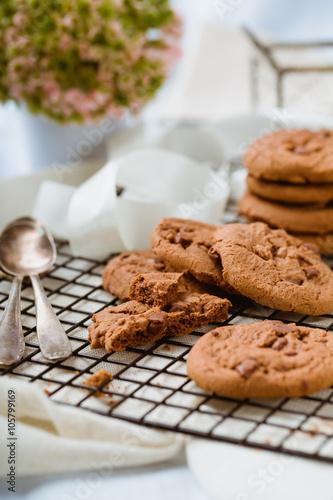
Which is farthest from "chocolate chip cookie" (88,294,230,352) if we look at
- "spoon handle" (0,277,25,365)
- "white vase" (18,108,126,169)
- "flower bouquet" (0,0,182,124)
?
"white vase" (18,108,126,169)

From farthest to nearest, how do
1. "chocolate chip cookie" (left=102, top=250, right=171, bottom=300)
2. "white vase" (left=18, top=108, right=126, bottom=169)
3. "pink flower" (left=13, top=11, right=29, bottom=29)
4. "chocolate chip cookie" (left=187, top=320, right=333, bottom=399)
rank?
"white vase" (left=18, top=108, right=126, bottom=169), "pink flower" (left=13, top=11, right=29, bottom=29), "chocolate chip cookie" (left=102, top=250, right=171, bottom=300), "chocolate chip cookie" (left=187, top=320, right=333, bottom=399)

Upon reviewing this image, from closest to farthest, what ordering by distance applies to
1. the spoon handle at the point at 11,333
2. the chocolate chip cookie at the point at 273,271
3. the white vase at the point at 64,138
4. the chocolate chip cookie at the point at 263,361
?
1. the chocolate chip cookie at the point at 263,361
2. the spoon handle at the point at 11,333
3. the chocolate chip cookie at the point at 273,271
4. the white vase at the point at 64,138

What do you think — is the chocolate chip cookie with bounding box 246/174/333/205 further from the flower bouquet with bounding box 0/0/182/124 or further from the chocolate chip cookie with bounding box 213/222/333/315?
the flower bouquet with bounding box 0/0/182/124

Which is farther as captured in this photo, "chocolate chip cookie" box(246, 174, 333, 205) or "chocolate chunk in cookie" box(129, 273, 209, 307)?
"chocolate chip cookie" box(246, 174, 333, 205)

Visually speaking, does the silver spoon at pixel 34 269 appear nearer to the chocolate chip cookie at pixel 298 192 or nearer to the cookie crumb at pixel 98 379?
the cookie crumb at pixel 98 379

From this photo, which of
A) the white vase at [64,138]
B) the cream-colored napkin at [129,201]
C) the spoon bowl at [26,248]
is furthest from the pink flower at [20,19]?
the spoon bowl at [26,248]

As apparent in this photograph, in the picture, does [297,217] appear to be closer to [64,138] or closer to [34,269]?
[34,269]

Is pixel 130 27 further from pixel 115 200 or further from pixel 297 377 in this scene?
pixel 297 377

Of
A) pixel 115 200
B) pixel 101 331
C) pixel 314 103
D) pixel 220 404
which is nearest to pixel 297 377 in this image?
pixel 220 404
